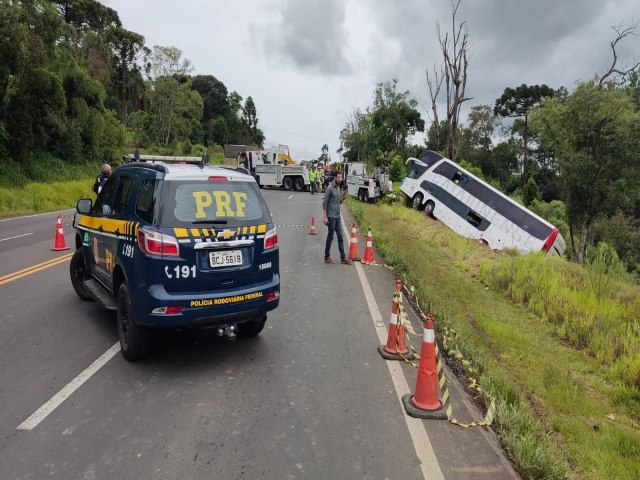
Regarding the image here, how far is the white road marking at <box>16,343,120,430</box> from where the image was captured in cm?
378

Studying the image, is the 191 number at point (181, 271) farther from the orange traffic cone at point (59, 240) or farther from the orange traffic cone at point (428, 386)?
the orange traffic cone at point (59, 240)

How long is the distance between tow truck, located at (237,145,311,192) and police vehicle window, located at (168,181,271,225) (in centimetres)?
3026

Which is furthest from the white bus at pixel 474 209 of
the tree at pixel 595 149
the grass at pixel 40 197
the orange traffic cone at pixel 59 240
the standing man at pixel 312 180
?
the grass at pixel 40 197

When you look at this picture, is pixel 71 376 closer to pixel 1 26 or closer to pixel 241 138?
pixel 1 26

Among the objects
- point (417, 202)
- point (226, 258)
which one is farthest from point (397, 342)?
point (417, 202)

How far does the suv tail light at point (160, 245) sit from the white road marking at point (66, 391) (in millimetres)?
1359

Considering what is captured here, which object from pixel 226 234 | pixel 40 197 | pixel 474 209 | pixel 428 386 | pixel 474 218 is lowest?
pixel 40 197

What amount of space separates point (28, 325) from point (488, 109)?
65499 millimetres

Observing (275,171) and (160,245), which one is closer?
(160,245)

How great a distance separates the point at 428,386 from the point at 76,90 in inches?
1216

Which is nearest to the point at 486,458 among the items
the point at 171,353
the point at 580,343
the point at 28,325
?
the point at 171,353

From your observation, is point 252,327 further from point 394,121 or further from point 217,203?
point 394,121

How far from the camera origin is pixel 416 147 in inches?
2729

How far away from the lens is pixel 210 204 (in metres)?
4.89
